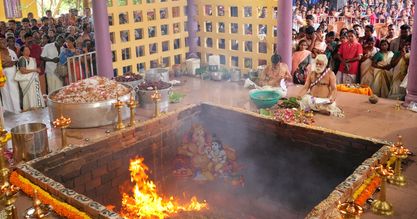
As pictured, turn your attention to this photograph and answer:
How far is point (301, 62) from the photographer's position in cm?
966

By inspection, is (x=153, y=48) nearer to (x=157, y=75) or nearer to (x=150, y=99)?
(x=157, y=75)

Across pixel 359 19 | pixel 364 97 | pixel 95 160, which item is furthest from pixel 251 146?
pixel 359 19

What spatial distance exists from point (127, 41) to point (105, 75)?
1.00 metres

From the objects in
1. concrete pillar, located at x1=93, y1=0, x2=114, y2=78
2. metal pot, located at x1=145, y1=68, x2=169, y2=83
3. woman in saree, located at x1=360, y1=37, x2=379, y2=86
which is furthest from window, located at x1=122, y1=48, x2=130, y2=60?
woman in saree, located at x1=360, y1=37, x2=379, y2=86

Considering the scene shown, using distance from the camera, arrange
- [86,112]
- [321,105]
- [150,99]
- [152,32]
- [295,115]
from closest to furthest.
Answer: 1. [86,112]
2. [295,115]
3. [321,105]
4. [150,99]
5. [152,32]

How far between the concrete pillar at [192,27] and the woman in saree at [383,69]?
14.0 feet

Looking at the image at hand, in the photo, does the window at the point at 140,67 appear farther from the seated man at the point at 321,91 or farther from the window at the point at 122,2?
the seated man at the point at 321,91

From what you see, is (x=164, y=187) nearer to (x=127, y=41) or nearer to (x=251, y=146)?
(x=251, y=146)

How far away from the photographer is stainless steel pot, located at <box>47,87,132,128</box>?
746cm

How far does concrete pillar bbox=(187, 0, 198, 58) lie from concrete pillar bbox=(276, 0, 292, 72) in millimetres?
2551

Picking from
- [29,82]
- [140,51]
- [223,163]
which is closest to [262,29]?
[140,51]

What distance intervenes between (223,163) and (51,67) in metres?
4.73

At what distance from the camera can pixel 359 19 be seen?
47.5 ft

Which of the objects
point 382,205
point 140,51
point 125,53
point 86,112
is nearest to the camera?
point 382,205
